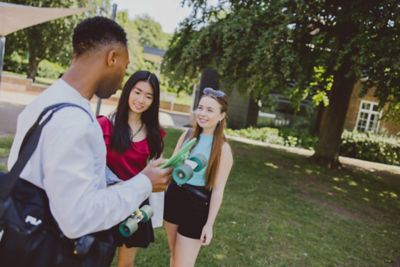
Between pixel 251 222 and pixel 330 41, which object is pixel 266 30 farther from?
pixel 251 222

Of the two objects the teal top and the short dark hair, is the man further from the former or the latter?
the teal top

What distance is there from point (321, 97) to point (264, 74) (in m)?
5.98

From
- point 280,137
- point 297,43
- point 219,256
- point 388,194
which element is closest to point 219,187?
point 219,256

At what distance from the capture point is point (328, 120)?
11750 millimetres

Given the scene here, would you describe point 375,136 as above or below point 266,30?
below

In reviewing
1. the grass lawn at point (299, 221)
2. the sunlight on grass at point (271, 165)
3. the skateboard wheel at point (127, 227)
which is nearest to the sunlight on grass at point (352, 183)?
the grass lawn at point (299, 221)

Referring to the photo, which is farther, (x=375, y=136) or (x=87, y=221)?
(x=375, y=136)

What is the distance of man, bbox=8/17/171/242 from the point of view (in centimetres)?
126

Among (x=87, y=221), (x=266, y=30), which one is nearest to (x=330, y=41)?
(x=266, y=30)

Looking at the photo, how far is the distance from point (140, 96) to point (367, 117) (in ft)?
75.4

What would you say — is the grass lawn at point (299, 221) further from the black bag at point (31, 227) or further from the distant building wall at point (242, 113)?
the distant building wall at point (242, 113)

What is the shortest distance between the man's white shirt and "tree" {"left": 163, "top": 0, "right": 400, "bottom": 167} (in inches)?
290

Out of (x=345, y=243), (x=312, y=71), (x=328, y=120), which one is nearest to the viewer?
(x=345, y=243)

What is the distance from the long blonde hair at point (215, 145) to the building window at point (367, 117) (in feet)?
72.2
